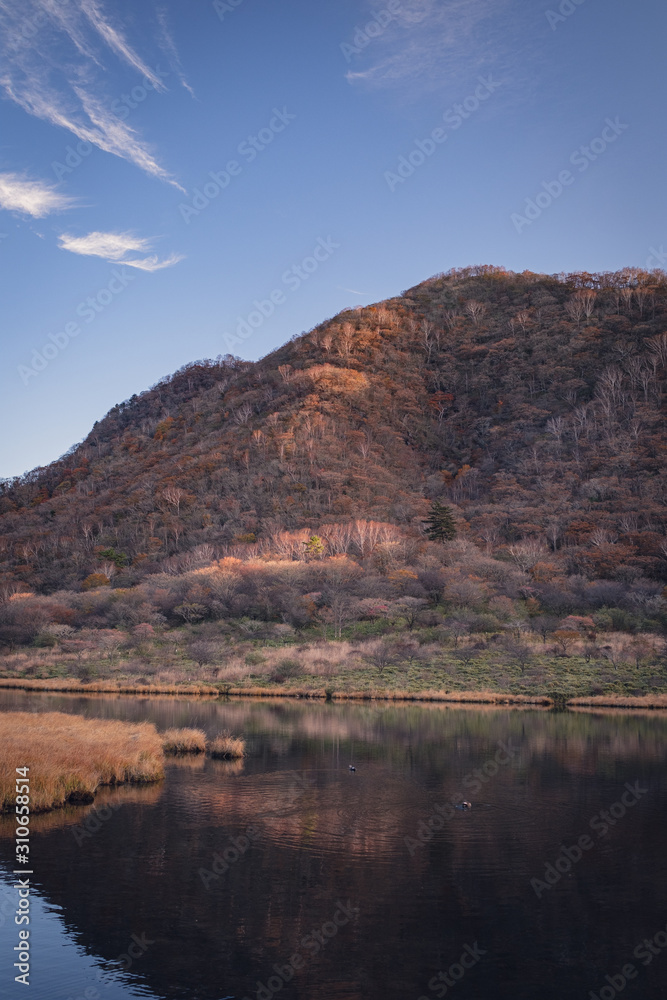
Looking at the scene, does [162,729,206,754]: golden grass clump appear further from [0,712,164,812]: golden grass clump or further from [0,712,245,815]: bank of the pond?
[0,712,164,812]: golden grass clump

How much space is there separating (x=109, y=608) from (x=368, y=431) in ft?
209

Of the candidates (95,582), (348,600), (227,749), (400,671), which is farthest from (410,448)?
(227,749)

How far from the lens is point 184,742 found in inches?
1211

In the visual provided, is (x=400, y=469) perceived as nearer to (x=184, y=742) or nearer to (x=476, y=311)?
(x=476, y=311)

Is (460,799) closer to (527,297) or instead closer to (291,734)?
(291,734)

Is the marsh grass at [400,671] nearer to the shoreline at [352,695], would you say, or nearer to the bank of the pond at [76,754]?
the shoreline at [352,695]

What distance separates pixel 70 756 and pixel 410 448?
115m

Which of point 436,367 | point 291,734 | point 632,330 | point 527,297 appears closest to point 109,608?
point 291,734

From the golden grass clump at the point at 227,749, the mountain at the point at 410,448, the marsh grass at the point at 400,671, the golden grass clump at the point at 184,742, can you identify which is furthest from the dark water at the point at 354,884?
the mountain at the point at 410,448

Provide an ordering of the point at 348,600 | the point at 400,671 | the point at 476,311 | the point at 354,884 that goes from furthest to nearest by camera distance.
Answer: the point at 476,311 < the point at 348,600 < the point at 400,671 < the point at 354,884

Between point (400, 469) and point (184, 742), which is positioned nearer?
point (184, 742)

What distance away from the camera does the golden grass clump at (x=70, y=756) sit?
70.2ft

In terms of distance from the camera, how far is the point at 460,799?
23938 mm

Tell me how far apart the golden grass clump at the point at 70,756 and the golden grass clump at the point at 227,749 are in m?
2.38
